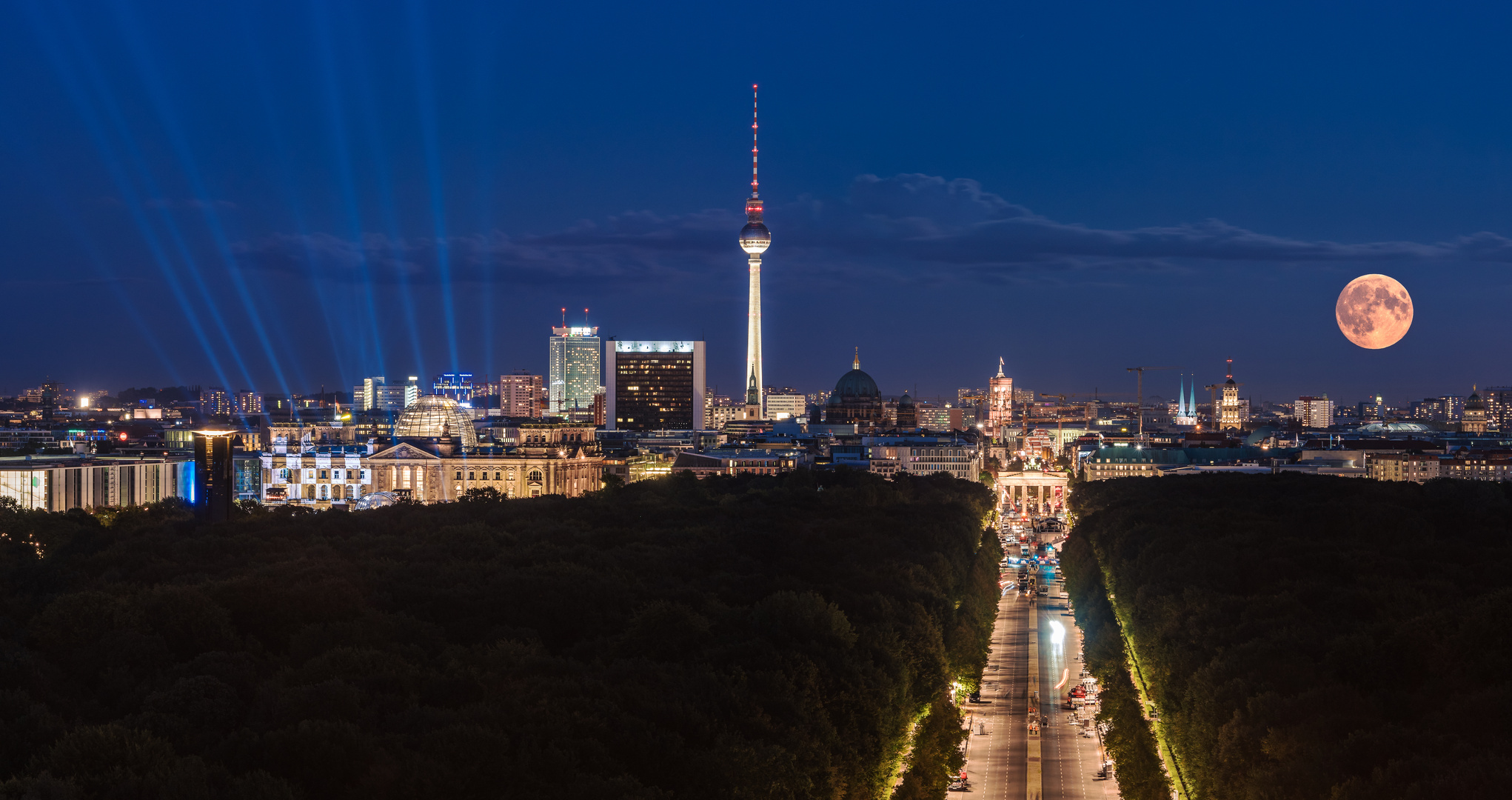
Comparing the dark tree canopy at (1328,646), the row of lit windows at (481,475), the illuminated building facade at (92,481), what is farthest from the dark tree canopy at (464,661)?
the row of lit windows at (481,475)

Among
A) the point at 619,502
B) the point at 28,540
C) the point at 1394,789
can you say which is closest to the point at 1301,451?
the point at 619,502

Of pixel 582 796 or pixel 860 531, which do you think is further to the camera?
pixel 860 531

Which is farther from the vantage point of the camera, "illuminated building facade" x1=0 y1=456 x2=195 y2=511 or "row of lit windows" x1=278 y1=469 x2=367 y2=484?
"row of lit windows" x1=278 y1=469 x2=367 y2=484

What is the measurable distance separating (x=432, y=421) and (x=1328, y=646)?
324 ft

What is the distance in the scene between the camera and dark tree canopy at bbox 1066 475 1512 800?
2947 centimetres

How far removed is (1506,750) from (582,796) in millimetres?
17190

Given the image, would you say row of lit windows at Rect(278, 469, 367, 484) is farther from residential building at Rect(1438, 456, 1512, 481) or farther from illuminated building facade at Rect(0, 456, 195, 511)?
residential building at Rect(1438, 456, 1512, 481)

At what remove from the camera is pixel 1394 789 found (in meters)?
27.0

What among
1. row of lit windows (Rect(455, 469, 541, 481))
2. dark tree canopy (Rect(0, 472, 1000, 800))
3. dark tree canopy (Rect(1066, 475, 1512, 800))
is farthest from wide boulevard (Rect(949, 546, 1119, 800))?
row of lit windows (Rect(455, 469, 541, 481))

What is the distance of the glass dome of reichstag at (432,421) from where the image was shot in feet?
420

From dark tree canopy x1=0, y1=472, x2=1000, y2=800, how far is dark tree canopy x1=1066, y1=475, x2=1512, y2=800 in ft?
23.7

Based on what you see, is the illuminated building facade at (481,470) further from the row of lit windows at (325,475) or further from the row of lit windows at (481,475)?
the row of lit windows at (325,475)

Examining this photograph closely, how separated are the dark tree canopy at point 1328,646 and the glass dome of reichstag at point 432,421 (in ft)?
223

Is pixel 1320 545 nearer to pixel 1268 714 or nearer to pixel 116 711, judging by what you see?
pixel 1268 714
